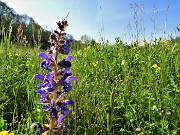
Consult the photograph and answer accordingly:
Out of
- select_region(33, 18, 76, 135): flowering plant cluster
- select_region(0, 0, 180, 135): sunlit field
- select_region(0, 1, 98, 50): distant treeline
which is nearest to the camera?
select_region(33, 18, 76, 135): flowering plant cluster

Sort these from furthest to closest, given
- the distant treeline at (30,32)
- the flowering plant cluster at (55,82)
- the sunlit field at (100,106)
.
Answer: the distant treeline at (30,32) → the sunlit field at (100,106) → the flowering plant cluster at (55,82)

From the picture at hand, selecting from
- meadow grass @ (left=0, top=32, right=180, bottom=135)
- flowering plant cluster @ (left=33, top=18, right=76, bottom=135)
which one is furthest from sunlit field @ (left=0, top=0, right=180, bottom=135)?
flowering plant cluster @ (left=33, top=18, right=76, bottom=135)

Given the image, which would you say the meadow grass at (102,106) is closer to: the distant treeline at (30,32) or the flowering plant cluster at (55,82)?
the distant treeline at (30,32)

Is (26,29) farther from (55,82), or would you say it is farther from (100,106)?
(55,82)

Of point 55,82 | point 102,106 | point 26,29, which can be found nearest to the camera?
point 55,82

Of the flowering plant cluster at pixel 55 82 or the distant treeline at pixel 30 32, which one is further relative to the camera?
the distant treeline at pixel 30 32

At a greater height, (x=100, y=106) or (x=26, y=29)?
(x=26, y=29)

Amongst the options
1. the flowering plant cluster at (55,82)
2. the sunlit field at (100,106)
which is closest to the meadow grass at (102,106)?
the sunlit field at (100,106)

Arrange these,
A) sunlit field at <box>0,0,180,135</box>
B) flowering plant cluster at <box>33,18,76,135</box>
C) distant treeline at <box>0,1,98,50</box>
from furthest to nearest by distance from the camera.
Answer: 1. distant treeline at <box>0,1,98,50</box>
2. sunlit field at <box>0,0,180,135</box>
3. flowering plant cluster at <box>33,18,76,135</box>

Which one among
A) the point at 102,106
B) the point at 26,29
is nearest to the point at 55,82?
the point at 102,106

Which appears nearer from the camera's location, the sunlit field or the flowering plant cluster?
the flowering plant cluster

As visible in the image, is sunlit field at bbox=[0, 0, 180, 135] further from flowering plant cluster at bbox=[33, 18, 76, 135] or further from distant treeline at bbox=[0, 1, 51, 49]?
flowering plant cluster at bbox=[33, 18, 76, 135]

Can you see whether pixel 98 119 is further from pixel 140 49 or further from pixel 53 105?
pixel 140 49

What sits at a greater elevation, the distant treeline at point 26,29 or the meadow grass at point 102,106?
the distant treeline at point 26,29
